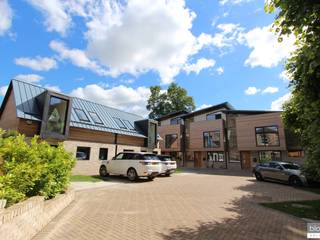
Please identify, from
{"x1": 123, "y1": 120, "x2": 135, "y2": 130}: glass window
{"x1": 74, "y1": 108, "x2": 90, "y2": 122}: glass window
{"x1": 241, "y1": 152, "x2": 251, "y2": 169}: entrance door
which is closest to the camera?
{"x1": 74, "y1": 108, "x2": 90, "y2": 122}: glass window

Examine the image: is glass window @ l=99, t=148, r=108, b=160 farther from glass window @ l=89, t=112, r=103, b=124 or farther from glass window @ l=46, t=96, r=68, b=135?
glass window @ l=46, t=96, r=68, b=135

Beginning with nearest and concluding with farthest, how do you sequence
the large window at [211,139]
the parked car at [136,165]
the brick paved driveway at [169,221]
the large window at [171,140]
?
the brick paved driveway at [169,221] → the parked car at [136,165] → the large window at [211,139] → the large window at [171,140]

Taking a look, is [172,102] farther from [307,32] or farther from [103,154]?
[307,32]

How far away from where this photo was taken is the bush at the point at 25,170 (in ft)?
15.9

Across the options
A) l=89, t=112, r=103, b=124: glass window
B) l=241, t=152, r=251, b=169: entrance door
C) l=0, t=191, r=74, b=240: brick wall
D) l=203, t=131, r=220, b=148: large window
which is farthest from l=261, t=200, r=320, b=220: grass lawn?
l=203, t=131, r=220, b=148: large window

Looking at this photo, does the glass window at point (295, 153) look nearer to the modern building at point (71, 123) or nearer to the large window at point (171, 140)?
the large window at point (171, 140)

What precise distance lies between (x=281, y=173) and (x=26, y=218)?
632 inches

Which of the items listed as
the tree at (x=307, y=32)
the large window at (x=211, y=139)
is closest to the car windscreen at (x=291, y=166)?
the tree at (x=307, y=32)

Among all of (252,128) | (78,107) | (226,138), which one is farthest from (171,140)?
(78,107)

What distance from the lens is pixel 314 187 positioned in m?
14.3

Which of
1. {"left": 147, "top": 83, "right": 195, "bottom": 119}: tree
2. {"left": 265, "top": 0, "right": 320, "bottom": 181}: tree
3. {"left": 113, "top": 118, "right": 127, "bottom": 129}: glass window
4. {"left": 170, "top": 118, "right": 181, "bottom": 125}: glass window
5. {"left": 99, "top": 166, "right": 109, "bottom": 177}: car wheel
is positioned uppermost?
{"left": 147, "top": 83, "right": 195, "bottom": 119}: tree

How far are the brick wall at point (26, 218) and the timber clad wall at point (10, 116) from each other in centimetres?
1123

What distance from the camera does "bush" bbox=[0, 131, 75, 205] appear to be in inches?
191

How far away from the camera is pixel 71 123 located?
57.0 ft
